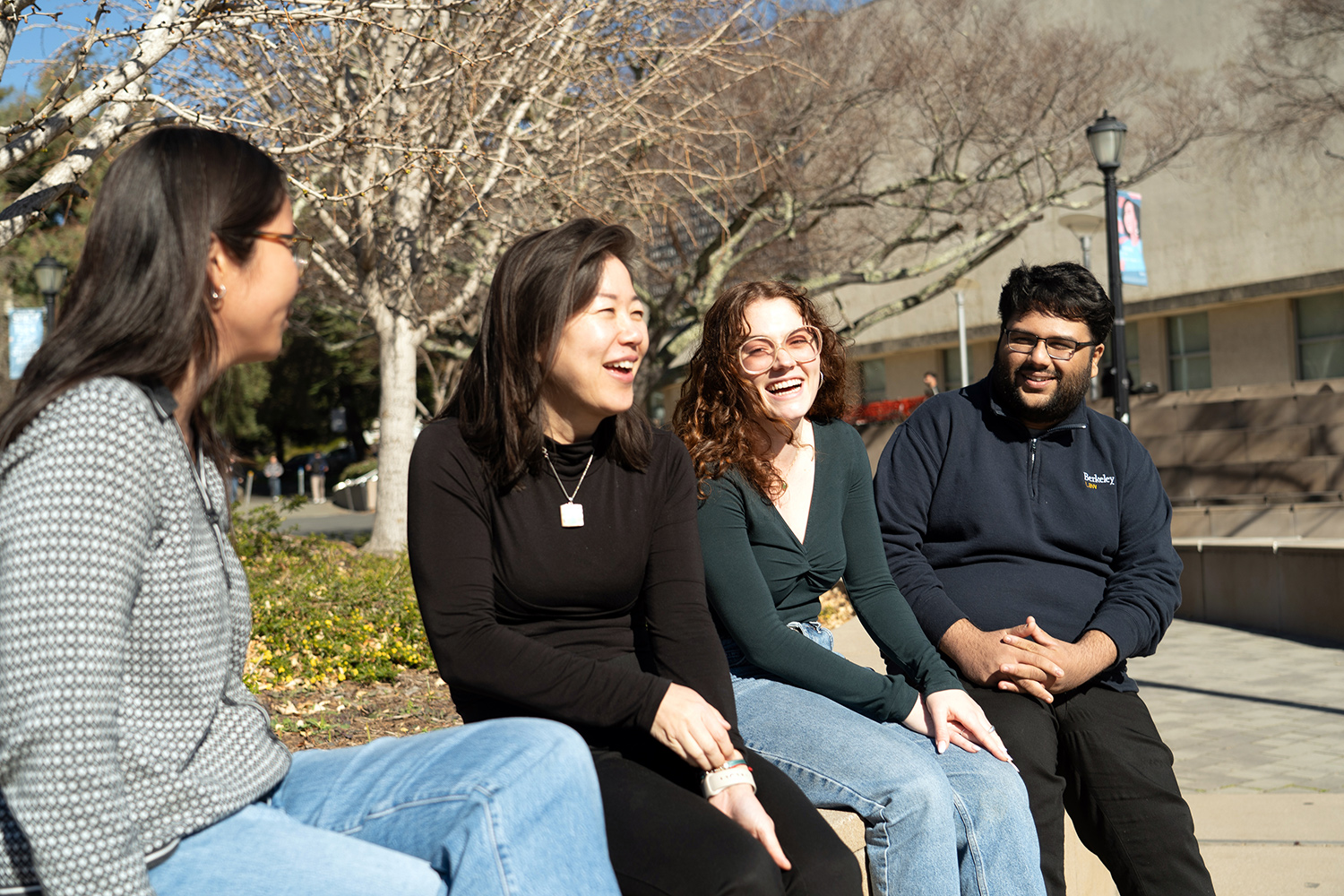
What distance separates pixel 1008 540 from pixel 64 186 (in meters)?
4.09

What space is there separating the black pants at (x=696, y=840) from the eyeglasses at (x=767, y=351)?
46.7 inches

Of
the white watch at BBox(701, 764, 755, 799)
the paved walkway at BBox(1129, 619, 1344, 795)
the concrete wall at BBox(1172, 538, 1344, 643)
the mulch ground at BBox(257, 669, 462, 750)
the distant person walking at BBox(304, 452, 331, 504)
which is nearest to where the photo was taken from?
the white watch at BBox(701, 764, 755, 799)

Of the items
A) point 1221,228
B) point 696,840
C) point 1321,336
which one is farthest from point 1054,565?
point 1221,228

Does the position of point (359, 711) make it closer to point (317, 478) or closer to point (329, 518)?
point (329, 518)

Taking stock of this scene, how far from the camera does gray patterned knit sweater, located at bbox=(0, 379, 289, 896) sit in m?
Answer: 1.48

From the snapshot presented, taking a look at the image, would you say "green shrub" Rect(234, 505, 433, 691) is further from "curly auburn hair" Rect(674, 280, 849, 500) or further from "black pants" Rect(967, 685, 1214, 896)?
"black pants" Rect(967, 685, 1214, 896)

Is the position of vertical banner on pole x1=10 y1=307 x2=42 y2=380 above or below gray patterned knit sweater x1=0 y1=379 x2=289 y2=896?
above

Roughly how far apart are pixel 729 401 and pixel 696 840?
1.45 m

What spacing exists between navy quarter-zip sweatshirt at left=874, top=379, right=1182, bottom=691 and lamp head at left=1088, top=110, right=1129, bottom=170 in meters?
7.05

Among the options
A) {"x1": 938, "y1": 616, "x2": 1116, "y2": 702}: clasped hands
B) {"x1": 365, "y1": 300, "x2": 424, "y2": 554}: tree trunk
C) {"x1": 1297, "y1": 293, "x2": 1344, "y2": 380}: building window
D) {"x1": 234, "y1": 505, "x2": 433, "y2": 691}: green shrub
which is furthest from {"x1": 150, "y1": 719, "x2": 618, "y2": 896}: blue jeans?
{"x1": 1297, "y1": 293, "x2": 1344, "y2": 380}: building window

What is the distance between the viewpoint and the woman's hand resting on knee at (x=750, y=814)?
222 centimetres

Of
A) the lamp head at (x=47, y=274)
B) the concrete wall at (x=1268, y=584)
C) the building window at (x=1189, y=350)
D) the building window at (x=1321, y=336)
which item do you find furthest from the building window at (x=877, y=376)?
the lamp head at (x=47, y=274)

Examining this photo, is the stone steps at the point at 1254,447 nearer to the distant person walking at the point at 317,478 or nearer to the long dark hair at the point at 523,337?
the long dark hair at the point at 523,337

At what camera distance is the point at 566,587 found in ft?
8.21
